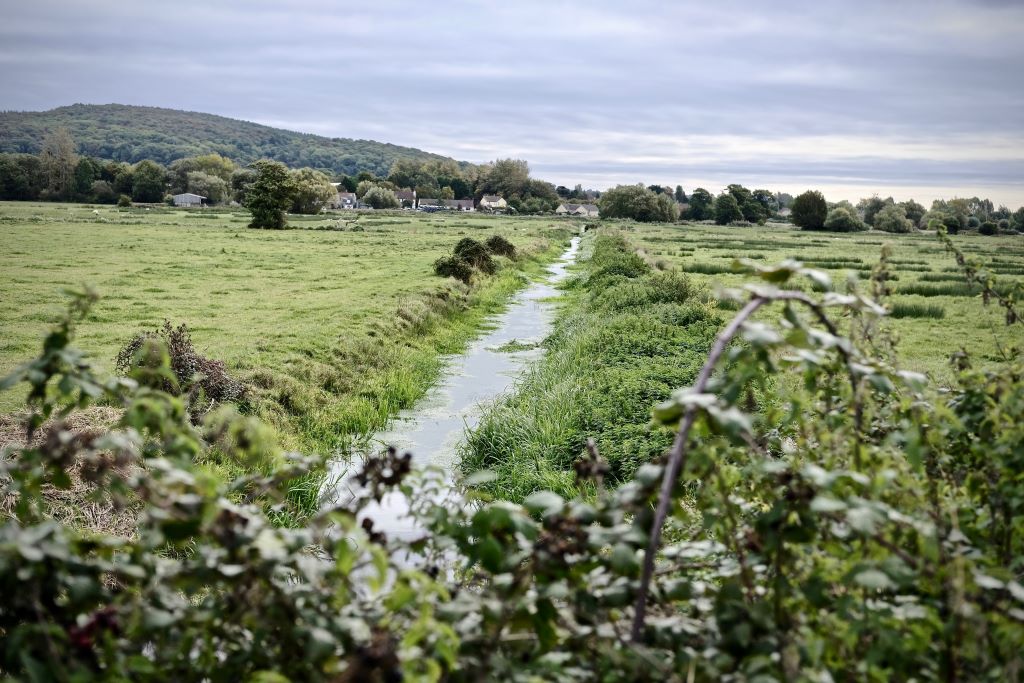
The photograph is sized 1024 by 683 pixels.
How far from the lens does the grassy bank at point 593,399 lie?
9.47 m

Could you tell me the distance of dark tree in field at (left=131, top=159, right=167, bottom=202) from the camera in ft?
396

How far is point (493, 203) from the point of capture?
579 ft

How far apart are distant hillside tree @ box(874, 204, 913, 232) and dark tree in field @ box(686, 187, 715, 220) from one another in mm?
39047

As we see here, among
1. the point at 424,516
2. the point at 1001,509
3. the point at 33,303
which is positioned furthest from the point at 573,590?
the point at 33,303

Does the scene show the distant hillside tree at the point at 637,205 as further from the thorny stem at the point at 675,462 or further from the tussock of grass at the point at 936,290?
the thorny stem at the point at 675,462

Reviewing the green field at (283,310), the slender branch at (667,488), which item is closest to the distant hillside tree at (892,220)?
the green field at (283,310)

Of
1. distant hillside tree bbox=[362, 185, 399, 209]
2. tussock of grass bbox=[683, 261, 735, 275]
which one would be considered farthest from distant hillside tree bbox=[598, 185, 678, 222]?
tussock of grass bbox=[683, 261, 735, 275]

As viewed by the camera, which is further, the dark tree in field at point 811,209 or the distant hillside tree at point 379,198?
the distant hillside tree at point 379,198

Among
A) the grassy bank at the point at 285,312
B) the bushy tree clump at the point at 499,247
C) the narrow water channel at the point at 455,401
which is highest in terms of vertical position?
the bushy tree clump at the point at 499,247

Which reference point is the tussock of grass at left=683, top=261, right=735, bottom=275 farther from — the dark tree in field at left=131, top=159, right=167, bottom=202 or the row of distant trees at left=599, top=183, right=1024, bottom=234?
the dark tree in field at left=131, top=159, right=167, bottom=202

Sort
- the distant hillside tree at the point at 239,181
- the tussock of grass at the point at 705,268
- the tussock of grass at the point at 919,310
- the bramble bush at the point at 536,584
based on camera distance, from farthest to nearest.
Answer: the distant hillside tree at the point at 239,181 < the tussock of grass at the point at 705,268 < the tussock of grass at the point at 919,310 < the bramble bush at the point at 536,584

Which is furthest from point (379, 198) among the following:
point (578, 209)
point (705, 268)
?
point (705, 268)

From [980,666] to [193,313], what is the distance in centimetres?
2132

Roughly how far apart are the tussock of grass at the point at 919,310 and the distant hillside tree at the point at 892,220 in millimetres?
85888
